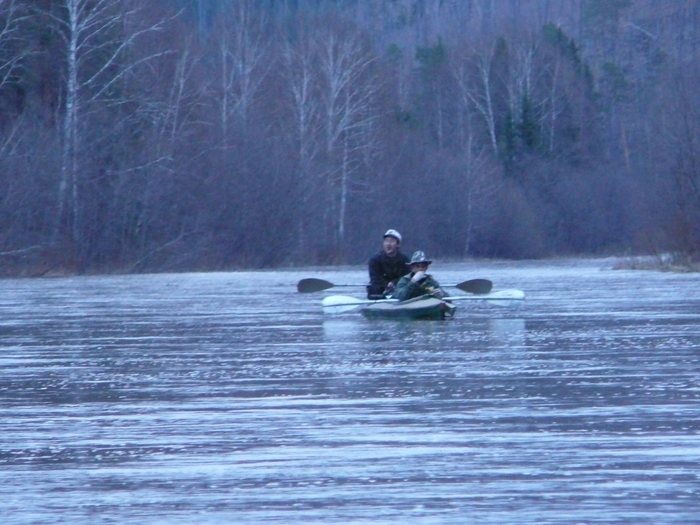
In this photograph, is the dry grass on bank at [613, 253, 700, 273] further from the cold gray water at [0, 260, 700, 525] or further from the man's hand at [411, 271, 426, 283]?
the cold gray water at [0, 260, 700, 525]

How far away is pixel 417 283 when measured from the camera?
18641mm

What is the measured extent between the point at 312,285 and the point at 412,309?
23.9 feet

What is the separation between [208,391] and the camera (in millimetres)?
10523

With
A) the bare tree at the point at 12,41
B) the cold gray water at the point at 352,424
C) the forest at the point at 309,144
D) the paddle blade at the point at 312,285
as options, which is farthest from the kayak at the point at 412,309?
the bare tree at the point at 12,41

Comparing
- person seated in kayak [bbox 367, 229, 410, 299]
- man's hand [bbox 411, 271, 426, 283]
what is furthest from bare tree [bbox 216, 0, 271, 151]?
Result: man's hand [bbox 411, 271, 426, 283]

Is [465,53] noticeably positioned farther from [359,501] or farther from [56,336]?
[359,501]

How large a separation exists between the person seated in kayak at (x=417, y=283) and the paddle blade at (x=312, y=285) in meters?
6.57

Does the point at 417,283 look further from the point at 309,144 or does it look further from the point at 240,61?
the point at 240,61

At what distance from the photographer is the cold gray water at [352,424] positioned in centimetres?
629

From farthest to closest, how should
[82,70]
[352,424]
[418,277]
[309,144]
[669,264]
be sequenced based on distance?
1. [309,144]
2. [82,70]
3. [669,264]
4. [418,277]
5. [352,424]

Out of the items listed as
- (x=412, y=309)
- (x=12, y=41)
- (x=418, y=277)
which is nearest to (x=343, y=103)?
(x=12, y=41)

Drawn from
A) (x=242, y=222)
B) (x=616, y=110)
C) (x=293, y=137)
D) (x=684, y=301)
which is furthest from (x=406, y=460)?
(x=616, y=110)

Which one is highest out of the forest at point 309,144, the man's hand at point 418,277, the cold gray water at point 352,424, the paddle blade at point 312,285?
the forest at point 309,144

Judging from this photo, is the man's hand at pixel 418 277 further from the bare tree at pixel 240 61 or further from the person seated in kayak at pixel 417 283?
the bare tree at pixel 240 61
